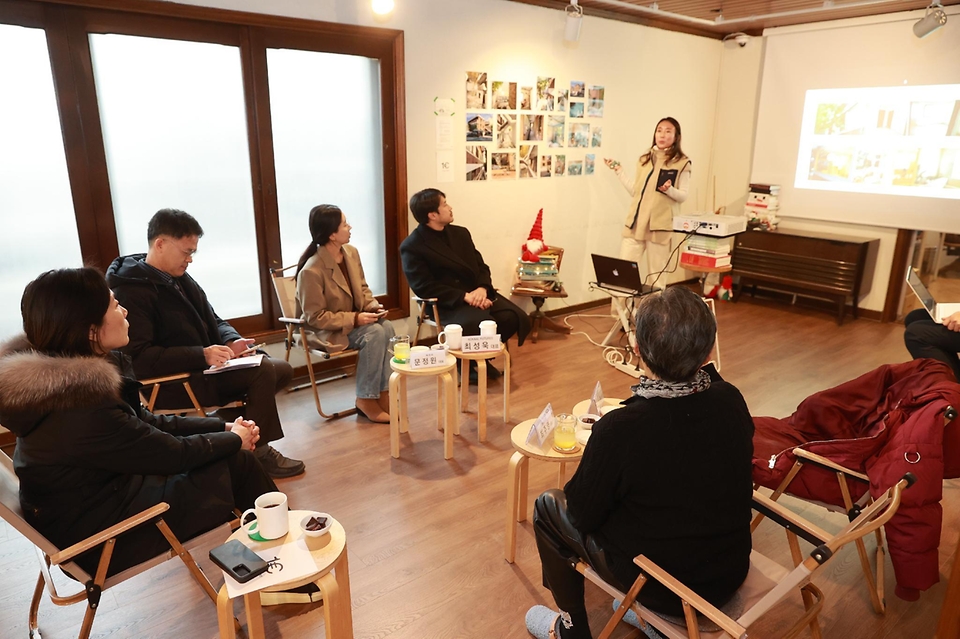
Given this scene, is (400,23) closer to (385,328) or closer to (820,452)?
(385,328)

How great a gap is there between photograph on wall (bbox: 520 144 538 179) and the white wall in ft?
0.30

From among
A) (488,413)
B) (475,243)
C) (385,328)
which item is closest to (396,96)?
(475,243)

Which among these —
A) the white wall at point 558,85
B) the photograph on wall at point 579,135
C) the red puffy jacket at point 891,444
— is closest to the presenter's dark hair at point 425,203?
the white wall at point 558,85

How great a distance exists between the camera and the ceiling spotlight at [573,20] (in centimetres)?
491

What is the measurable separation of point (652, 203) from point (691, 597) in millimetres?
3942

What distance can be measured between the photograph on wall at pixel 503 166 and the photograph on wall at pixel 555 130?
43cm

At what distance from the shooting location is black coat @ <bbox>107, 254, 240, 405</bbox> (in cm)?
272

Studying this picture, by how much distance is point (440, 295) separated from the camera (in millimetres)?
4250

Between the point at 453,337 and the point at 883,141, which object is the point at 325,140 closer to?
the point at 453,337

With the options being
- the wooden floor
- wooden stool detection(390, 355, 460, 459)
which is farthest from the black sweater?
wooden stool detection(390, 355, 460, 459)

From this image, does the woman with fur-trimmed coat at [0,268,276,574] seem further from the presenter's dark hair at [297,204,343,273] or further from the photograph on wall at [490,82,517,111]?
the photograph on wall at [490,82,517,111]

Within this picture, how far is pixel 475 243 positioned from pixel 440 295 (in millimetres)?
935

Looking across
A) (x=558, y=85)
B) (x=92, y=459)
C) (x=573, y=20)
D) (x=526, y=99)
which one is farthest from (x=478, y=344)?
(x=573, y=20)

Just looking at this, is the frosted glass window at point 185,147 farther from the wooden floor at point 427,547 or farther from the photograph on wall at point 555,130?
the photograph on wall at point 555,130
